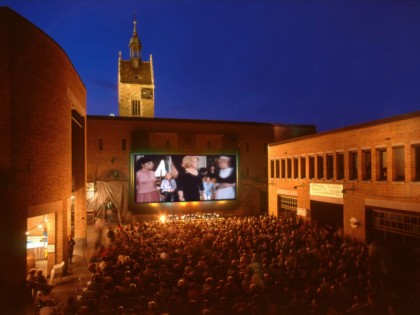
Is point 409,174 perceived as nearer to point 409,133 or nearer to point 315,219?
point 409,133

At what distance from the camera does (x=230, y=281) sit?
10258 millimetres

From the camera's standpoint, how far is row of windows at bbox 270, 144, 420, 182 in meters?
16.8

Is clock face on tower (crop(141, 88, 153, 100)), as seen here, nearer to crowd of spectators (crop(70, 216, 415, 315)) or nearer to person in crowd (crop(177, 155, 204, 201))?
person in crowd (crop(177, 155, 204, 201))

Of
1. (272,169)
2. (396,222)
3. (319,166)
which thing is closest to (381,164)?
(396,222)

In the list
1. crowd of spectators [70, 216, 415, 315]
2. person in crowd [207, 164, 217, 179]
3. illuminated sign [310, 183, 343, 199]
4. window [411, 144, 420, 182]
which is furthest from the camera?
person in crowd [207, 164, 217, 179]

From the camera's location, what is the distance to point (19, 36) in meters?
12.1

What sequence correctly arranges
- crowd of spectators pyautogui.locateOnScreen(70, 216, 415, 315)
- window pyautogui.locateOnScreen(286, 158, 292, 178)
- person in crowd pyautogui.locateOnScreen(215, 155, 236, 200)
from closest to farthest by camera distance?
crowd of spectators pyautogui.locateOnScreen(70, 216, 415, 315) → window pyautogui.locateOnScreen(286, 158, 292, 178) → person in crowd pyautogui.locateOnScreen(215, 155, 236, 200)

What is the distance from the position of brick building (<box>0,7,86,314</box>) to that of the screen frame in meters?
15.5

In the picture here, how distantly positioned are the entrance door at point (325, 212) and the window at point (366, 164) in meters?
5.38

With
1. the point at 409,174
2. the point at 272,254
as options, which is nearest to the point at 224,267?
the point at 272,254

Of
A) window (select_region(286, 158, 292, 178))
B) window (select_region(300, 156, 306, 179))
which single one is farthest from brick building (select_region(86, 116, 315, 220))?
window (select_region(300, 156, 306, 179))

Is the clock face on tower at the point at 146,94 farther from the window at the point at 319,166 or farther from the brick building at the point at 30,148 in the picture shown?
the brick building at the point at 30,148

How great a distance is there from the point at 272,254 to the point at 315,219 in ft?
35.5

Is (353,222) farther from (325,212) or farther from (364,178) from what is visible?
(325,212)
